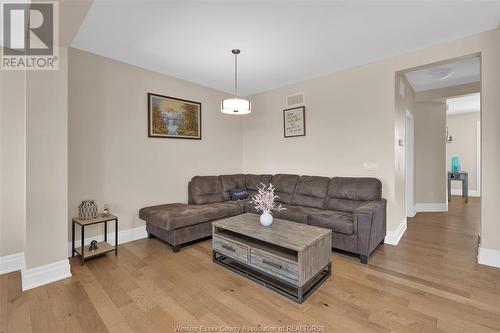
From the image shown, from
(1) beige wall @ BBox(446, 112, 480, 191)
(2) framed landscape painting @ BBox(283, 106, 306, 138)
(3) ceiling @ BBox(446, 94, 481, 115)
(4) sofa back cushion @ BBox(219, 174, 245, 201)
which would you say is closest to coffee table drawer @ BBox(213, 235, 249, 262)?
(4) sofa back cushion @ BBox(219, 174, 245, 201)

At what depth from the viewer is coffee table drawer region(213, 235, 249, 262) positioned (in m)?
2.39

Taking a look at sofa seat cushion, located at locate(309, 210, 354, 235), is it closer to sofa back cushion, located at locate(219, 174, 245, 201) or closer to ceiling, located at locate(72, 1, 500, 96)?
sofa back cushion, located at locate(219, 174, 245, 201)

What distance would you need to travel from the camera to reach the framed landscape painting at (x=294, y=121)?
4281 mm

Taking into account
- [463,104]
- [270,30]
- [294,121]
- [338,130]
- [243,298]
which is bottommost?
[243,298]

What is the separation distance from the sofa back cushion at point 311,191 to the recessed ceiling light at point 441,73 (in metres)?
2.42

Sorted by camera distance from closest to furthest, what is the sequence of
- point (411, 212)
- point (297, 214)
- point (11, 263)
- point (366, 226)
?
point (11, 263)
point (366, 226)
point (297, 214)
point (411, 212)

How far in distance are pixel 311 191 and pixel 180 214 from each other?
2.04 metres

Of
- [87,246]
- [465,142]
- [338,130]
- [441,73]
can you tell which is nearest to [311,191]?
[338,130]

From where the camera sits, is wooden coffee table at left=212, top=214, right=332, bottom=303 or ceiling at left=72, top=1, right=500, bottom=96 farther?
ceiling at left=72, top=1, right=500, bottom=96

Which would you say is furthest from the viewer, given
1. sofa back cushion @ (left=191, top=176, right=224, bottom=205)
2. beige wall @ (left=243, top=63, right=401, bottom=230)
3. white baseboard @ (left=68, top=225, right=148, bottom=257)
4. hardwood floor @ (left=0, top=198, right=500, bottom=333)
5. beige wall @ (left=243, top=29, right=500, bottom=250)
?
sofa back cushion @ (left=191, top=176, right=224, bottom=205)

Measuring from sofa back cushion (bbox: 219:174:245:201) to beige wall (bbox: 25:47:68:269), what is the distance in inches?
95.5

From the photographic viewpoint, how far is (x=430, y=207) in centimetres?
532

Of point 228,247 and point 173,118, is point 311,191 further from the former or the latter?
point 173,118

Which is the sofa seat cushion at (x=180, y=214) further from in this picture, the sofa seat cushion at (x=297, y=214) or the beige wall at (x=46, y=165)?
the beige wall at (x=46, y=165)
